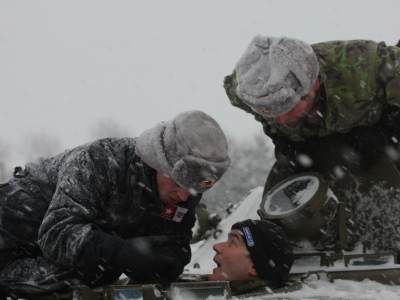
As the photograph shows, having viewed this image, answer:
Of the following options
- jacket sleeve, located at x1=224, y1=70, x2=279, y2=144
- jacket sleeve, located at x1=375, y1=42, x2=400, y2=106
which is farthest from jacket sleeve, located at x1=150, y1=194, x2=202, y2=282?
jacket sleeve, located at x1=375, y1=42, x2=400, y2=106

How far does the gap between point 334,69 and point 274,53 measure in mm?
529

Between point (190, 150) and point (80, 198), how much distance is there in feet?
2.11

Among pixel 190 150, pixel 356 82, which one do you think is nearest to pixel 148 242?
pixel 190 150

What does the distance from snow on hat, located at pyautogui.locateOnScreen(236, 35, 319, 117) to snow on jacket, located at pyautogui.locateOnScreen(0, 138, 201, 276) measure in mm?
750

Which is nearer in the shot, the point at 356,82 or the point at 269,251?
the point at 269,251

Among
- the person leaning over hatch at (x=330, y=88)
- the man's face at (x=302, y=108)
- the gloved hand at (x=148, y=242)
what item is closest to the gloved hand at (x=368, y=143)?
the person leaning over hatch at (x=330, y=88)

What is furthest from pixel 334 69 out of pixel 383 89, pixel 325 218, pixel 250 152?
pixel 250 152

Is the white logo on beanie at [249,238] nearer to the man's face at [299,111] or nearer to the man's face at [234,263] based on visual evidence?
the man's face at [234,263]

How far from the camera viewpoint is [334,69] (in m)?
2.80

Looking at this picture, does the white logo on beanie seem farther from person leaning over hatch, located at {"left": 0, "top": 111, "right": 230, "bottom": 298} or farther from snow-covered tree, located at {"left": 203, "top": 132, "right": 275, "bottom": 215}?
snow-covered tree, located at {"left": 203, "top": 132, "right": 275, "bottom": 215}

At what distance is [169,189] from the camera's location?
2.48m

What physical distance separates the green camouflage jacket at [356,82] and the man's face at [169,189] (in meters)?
1.07

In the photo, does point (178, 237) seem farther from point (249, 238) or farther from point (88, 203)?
point (88, 203)

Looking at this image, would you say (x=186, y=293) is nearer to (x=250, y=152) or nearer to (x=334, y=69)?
(x=334, y=69)
